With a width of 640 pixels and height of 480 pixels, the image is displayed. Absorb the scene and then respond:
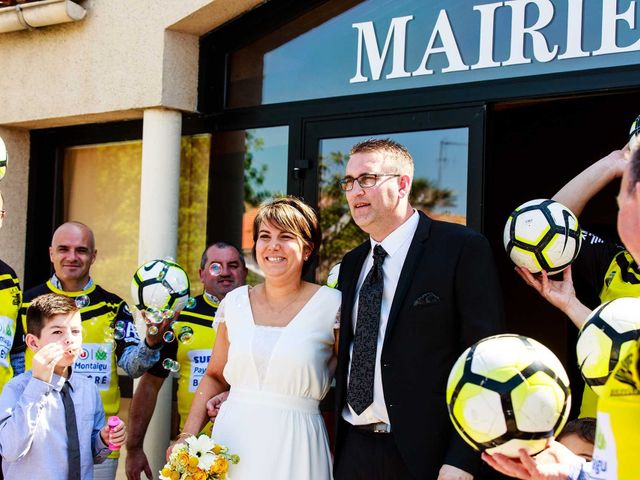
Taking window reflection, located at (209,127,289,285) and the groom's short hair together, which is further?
window reflection, located at (209,127,289,285)

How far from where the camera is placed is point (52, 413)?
156 inches

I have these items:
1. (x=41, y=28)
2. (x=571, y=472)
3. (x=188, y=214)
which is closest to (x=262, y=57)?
(x=188, y=214)

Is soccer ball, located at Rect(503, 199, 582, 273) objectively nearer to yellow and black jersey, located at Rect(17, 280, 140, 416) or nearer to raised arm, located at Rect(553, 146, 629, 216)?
raised arm, located at Rect(553, 146, 629, 216)

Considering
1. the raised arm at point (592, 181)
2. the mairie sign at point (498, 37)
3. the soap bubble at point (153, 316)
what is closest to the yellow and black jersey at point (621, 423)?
the raised arm at point (592, 181)

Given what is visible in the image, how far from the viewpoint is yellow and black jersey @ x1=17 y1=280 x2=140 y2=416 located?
4.68 m

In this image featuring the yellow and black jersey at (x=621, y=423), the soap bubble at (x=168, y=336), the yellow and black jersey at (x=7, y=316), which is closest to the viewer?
the yellow and black jersey at (x=621, y=423)

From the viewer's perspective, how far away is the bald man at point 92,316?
4680 mm

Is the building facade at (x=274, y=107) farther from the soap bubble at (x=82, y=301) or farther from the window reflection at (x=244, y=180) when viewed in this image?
the soap bubble at (x=82, y=301)

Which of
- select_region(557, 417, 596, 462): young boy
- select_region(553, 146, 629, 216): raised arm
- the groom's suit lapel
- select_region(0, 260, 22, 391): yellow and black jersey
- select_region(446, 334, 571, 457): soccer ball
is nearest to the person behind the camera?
select_region(446, 334, 571, 457): soccer ball

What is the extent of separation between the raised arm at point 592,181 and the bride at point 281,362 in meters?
1.38

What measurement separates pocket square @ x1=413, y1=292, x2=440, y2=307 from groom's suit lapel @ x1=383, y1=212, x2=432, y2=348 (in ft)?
0.21

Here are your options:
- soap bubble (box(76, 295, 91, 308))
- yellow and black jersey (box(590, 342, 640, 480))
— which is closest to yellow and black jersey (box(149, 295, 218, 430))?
soap bubble (box(76, 295, 91, 308))

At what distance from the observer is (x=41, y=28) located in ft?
Answer: 21.4

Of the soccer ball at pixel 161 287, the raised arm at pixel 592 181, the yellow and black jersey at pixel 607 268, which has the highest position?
the raised arm at pixel 592 181
